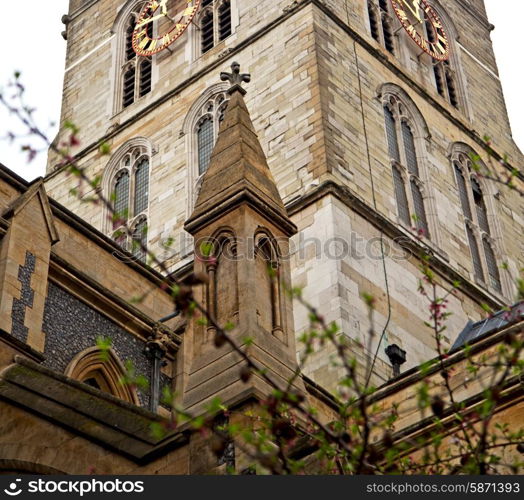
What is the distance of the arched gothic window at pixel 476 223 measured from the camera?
2999 cm

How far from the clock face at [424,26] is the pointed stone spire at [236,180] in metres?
19.5

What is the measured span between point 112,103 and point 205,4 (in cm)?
332

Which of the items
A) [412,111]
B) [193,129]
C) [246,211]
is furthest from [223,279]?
[412,111]

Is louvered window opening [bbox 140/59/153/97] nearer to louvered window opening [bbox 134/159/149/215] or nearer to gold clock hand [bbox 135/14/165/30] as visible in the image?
gold clock hand [bbox 135/14/165/30]

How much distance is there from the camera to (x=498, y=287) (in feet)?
98.4

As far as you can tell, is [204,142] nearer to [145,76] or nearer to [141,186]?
[141,186]

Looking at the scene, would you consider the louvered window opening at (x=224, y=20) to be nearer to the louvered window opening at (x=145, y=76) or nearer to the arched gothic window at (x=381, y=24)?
the louvered window opening at (x=145, y=76)

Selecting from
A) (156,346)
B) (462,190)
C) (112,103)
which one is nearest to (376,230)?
(462,190)

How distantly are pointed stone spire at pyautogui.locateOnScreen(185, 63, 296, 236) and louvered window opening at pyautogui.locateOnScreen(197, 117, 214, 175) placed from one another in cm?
1489

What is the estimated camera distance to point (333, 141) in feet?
90.3

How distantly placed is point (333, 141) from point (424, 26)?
9.06 meters

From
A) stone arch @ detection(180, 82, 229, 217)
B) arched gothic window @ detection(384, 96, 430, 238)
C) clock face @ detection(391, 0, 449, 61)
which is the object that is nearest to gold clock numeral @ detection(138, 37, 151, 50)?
stone arch @ detection(180, 82, 229, 217)

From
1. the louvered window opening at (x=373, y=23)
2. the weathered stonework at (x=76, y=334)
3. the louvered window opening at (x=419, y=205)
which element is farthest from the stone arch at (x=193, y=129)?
the weathered stonework at (x=76, y=334)

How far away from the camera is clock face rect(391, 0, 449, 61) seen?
34188 mm
